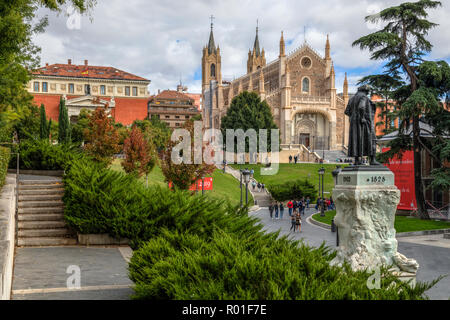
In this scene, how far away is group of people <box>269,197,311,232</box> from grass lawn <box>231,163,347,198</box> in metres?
7.41

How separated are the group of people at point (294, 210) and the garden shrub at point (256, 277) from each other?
1567 centimetres

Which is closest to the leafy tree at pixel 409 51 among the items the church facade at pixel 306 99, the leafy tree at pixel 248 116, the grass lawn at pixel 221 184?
the grass lawn at pixel 221 184

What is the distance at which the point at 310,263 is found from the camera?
15.4 ft

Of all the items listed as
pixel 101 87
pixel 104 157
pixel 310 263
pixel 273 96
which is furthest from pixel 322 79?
pixel 310 263

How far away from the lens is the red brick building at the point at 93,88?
71062 millimetres

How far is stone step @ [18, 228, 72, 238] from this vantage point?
989 cm

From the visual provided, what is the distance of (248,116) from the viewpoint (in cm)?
5559

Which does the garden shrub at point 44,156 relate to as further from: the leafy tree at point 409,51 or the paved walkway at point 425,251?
the leafy tree at point 409,51

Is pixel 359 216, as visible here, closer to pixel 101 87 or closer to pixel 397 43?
pixel 397 43

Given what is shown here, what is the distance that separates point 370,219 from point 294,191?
29.4 meters

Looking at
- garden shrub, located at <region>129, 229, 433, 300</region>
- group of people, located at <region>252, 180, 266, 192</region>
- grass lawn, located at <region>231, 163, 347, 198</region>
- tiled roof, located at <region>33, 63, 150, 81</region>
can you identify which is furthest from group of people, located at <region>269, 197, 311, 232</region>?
tiled roof, located at <region>33, 63, 150, 81</region>

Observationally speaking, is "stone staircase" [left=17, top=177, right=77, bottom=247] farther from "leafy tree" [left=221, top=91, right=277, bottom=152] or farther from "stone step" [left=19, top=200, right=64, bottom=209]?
"leafy tree" [left=221, top=91, right=277, bottom=152]

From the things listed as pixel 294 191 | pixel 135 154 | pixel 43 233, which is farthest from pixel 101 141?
pixel 294 191

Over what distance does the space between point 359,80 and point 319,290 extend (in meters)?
24.5
